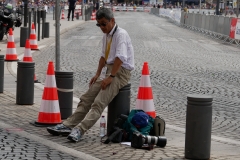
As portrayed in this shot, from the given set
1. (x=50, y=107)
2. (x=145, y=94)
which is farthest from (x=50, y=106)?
(x=145, y=94)

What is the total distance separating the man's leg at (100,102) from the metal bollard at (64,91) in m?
1.34

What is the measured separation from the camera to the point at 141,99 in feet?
31.1

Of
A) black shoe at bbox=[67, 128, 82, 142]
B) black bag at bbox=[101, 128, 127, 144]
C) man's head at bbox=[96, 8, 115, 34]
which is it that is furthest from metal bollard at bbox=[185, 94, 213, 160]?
man's head at bbox=[96, 8, 115, 34]

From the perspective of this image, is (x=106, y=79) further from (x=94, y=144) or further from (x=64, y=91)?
(x=64, y=91)

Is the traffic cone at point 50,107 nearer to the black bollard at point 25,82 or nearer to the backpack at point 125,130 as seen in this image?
the backpack at point 125,130

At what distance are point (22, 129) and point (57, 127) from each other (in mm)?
710

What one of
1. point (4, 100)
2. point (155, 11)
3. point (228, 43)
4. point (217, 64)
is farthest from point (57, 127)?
point (155, 11)

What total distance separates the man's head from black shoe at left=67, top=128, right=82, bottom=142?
1265 mm

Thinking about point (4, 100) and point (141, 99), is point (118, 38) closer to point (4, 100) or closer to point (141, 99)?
point (141, 99)

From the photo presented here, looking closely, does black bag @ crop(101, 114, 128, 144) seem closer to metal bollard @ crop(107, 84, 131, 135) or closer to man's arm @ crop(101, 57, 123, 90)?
metal bollard @ crop(107, 84, 131, 135)

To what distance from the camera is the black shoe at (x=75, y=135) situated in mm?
8242

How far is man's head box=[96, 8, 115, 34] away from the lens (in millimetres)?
8430

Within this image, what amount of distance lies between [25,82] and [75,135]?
3.23 meters

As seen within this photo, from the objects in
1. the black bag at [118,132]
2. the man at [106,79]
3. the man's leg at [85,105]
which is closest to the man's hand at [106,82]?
the man at [106,79]
